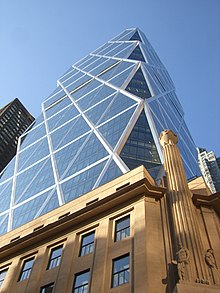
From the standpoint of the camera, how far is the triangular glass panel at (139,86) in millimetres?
63531

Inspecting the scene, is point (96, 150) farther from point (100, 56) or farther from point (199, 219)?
point (100, 56)

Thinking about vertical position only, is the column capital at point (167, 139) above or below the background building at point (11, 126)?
below

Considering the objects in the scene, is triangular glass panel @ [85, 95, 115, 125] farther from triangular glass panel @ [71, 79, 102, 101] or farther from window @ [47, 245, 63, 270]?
window @ [47, 245, 63, 270]

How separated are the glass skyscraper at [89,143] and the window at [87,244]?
12252 millimetres

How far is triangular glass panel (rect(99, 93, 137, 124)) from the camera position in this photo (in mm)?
56981

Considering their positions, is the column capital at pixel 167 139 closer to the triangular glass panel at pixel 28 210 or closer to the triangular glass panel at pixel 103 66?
the triangular glass panel at pixel 28 210

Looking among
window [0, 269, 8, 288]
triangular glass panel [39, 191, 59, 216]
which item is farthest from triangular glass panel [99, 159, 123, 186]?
window [0, 269, 8, 288]

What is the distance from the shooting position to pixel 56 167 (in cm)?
5378

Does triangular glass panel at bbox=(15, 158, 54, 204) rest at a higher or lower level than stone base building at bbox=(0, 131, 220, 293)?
higher

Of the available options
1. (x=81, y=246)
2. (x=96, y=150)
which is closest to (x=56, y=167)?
(x=96, y=150)

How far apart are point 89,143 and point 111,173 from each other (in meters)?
14.2

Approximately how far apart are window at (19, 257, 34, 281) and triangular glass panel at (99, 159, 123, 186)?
512 inches

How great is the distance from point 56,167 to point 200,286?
39.7 metres

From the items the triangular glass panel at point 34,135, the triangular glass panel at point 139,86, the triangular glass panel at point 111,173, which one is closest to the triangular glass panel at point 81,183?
the triangular glass panel at point 111,173
